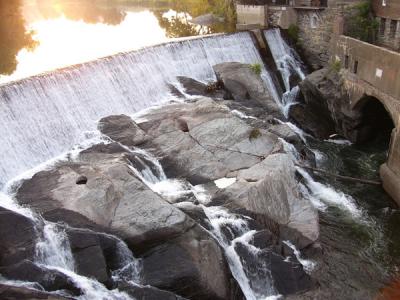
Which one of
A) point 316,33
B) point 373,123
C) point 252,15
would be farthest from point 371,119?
point 252,15

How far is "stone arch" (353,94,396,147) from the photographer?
21.2 metres

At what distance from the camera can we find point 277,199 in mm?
14367

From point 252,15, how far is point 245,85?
12549 mm

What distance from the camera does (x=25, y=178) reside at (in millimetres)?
14297

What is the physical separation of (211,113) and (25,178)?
7.26 m

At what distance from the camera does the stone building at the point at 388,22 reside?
2294 cm

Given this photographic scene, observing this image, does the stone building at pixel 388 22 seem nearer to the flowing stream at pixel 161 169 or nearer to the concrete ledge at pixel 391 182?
the flowing stream at pixel 161 169

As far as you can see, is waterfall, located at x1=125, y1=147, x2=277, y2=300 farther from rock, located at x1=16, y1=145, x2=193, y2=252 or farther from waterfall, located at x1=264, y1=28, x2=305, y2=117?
waterfall, located at x1=264, y1=28, x2=305, y2=117

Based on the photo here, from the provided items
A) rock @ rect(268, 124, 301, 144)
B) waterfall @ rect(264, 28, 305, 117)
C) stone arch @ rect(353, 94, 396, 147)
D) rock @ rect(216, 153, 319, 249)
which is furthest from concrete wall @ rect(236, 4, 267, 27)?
rock @ rect(216, 153, 319, 249)

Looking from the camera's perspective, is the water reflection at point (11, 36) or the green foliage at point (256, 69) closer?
the green foliage at point (256, 69)

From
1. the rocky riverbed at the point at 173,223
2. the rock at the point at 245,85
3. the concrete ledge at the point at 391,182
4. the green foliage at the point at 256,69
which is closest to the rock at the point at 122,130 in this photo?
the rocky riverbed at the point at 173,223

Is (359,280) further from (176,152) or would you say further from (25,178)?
(25,178)

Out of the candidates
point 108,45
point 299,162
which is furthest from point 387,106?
point 108,45

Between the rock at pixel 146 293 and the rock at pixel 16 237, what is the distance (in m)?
2.39
